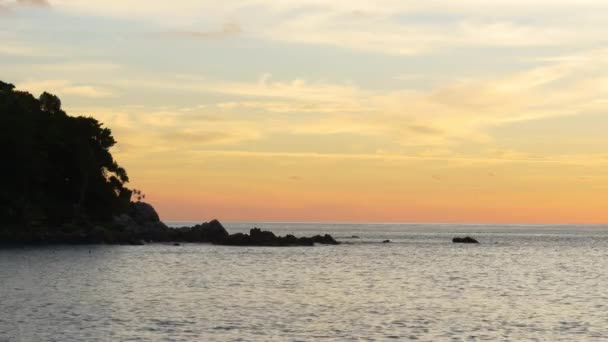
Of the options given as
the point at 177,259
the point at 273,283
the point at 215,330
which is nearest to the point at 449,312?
the point at 215,330

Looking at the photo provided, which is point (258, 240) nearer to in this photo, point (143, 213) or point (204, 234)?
point (204, 234)

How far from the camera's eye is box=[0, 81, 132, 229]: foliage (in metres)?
138

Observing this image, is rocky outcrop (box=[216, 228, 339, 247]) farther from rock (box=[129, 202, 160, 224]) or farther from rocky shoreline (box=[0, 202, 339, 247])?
rock (box=[129, 202, 160, 224])

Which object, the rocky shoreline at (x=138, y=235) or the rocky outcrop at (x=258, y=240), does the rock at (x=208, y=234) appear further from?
the rocky outcrop at (x=258, y=240)

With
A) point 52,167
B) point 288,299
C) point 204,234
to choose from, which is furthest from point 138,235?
→ point 288,299

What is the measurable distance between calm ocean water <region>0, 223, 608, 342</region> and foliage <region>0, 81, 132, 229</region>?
84.9 ft

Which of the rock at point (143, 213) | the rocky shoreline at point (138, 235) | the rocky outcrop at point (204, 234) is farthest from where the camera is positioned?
the rock at point (143, 213)

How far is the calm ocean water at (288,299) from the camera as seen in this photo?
48562 millimetres

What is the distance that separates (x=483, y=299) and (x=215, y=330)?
86.6 ft

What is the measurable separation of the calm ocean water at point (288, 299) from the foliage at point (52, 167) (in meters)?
25.9

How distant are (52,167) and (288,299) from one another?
89539mm

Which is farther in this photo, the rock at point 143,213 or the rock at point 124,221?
the rock at point 143,213

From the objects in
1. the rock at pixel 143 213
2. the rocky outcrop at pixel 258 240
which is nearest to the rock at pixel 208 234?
the rocky outcrop at pixel 258 240

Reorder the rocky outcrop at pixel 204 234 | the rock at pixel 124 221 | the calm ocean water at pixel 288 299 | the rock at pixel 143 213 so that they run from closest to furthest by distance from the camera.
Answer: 1. the calm ocean water at pixel 288 299
2. the rock at pixel 124 221
3. the rocky outcrop at pixel 204 234
4. the rock at pixel 143 213
